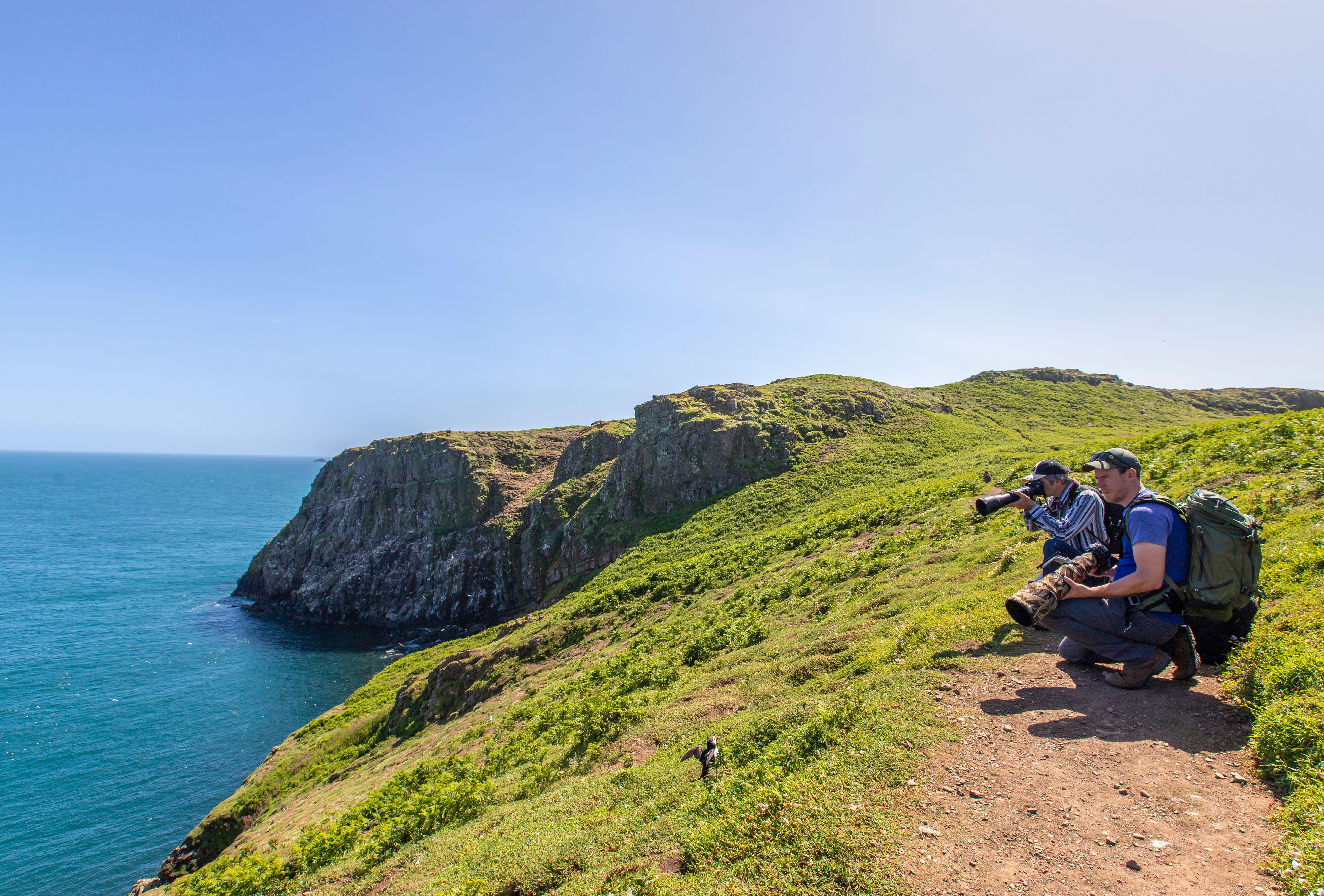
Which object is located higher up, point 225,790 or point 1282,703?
point 1282,703

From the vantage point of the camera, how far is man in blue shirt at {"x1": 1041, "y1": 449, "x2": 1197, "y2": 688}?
646cm

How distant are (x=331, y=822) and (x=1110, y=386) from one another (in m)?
96.1

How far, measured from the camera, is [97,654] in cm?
5453

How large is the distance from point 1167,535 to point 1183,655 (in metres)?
1.54

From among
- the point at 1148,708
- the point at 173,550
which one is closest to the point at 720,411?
the point at 1148,708

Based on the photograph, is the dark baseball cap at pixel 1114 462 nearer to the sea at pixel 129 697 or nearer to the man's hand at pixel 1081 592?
the man's hand at pixel 1081 592

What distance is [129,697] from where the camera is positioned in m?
45.8

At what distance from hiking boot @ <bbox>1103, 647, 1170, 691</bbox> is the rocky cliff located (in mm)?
41151

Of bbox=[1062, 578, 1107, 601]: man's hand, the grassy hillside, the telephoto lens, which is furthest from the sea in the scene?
bbox=[1062, 578, 1107, 601]: man's hand

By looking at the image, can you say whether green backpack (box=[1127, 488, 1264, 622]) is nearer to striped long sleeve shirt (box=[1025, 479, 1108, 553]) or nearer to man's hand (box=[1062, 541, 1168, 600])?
man's hand (box=[1062, 541, 1168, 600])

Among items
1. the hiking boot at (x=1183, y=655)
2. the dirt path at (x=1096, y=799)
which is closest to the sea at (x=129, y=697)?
the dirt path at (x=1096, y=799)

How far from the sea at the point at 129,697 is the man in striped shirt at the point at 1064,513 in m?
42.3

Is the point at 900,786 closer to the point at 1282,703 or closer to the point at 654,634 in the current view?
the point at 1282,703

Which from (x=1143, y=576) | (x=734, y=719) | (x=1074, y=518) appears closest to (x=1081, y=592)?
(x=1143, y=576)
